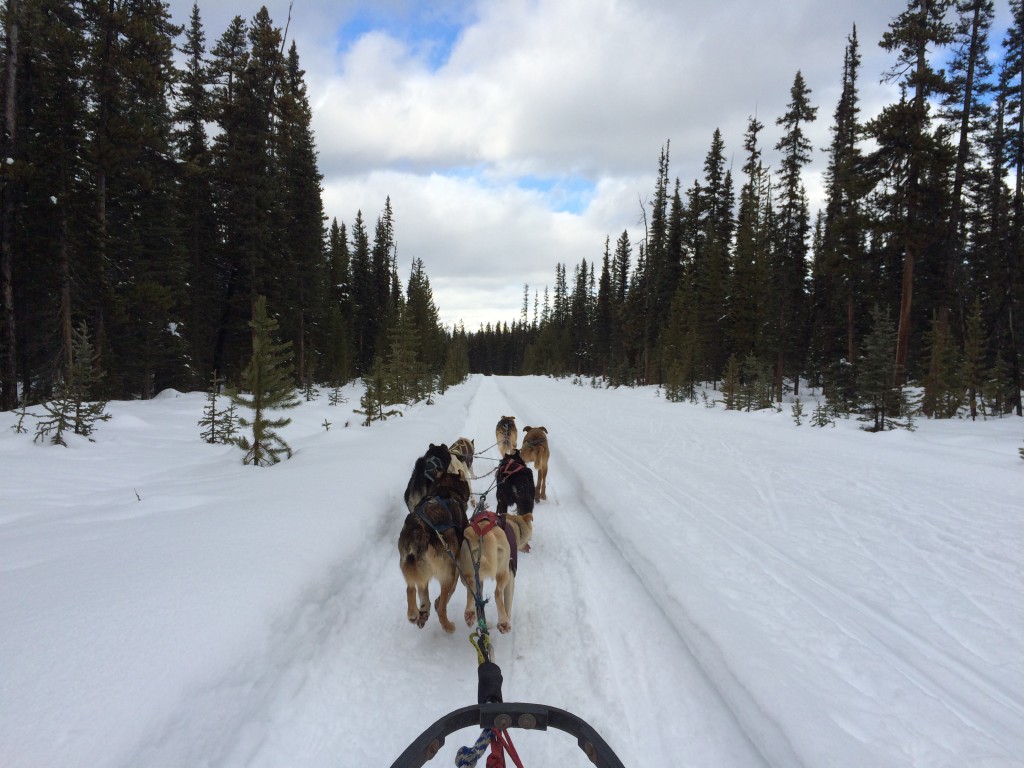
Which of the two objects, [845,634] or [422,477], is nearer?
[845,634]

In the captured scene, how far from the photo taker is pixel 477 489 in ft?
27.7

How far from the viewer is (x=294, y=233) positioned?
26.4 m

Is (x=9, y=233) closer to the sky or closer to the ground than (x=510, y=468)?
closer to the sky

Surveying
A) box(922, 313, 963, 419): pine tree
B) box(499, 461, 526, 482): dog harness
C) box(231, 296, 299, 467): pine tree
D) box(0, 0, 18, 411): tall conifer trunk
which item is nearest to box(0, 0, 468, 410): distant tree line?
box(0, 0, 18, 411): tall conifer trunk

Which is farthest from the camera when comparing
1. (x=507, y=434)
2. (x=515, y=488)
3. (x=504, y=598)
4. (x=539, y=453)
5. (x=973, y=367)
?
(x=973, y=367)

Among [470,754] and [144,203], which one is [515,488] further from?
[144,203]

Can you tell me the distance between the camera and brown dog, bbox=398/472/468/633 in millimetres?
3311

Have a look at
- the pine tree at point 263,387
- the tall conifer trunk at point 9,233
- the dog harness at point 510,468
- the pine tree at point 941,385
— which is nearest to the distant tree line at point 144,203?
the tall conifer trunk at point 9,233

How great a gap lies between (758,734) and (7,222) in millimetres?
18674

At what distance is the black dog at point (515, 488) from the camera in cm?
551

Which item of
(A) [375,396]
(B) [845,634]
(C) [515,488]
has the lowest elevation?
(B) [845,634]

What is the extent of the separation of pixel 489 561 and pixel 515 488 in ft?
7.31

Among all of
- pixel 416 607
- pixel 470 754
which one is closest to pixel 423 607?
pixel 416 607

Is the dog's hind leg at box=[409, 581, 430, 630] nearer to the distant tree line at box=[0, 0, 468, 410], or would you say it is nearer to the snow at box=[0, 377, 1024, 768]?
the snow at box=[0, 377, 1024, 768]
